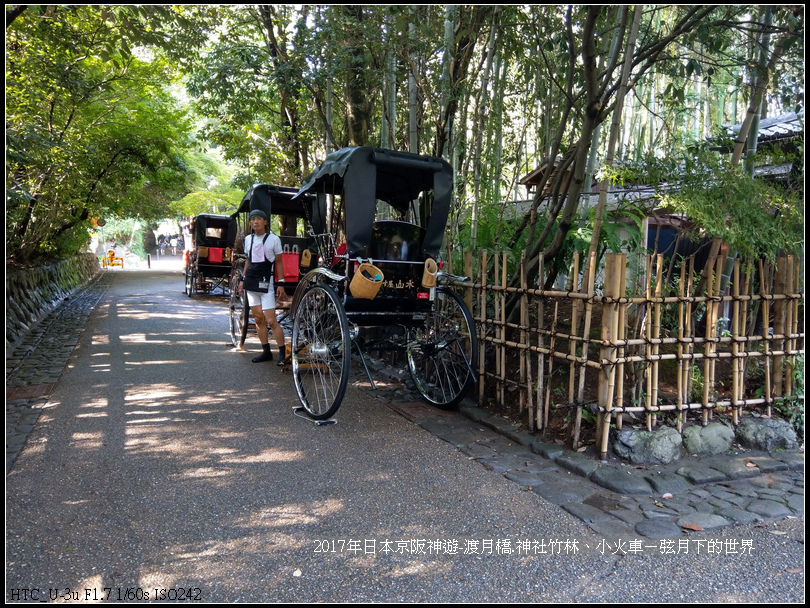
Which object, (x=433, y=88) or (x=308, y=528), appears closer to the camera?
(x=308, y=528)

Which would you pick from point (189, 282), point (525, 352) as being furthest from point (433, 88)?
point (189, 282)

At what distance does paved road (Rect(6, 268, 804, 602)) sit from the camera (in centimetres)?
253

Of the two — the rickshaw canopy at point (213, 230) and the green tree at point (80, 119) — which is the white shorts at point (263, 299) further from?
the rickshaw canopy at point (213, 230)

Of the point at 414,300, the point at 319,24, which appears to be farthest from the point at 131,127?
the point at 414,300

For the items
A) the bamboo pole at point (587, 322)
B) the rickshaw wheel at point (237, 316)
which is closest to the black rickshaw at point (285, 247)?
the rickshaw wheel at point (237, 316)

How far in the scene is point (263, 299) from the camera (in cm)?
657

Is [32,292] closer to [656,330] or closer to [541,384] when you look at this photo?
[541,384]

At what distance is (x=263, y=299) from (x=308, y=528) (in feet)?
12.9

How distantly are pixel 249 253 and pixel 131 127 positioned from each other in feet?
32.3

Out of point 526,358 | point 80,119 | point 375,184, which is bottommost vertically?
point 526,358

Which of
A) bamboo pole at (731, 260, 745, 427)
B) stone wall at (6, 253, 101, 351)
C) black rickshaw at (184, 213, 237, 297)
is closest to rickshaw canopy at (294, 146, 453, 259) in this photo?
bamboo pole at (731, 260, 745, 427)

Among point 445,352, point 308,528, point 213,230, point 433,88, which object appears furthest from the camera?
point 213,230

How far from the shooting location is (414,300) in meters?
5.13

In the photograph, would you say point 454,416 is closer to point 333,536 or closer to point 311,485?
point 311,485
